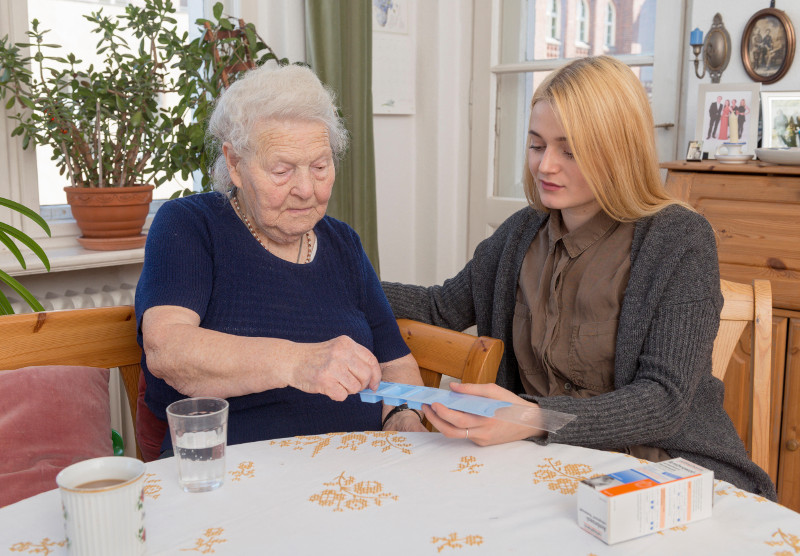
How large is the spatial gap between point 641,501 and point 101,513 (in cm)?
56

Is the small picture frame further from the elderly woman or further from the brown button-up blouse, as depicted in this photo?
the elderly woman

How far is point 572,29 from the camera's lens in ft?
10.5

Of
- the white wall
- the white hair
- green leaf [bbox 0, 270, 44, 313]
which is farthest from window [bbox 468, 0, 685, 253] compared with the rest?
green leaf [bbox 0, 270, 44, 313]

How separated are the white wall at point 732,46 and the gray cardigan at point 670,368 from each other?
4.64 feet

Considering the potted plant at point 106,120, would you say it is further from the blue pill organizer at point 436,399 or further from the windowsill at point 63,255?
the blue pill organizer at point 436,399

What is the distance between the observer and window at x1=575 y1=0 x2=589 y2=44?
315 cm

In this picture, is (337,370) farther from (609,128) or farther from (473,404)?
(609,128)

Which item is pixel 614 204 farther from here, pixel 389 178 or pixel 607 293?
pixel 389 178

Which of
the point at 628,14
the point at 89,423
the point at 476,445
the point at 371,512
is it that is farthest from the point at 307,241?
the point at 628,14

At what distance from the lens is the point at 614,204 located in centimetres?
147

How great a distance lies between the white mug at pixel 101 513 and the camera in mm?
760

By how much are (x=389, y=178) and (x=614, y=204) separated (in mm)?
2034

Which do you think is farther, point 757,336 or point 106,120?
point 106,120

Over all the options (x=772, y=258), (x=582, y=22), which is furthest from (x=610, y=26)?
(x=772, y=258)
